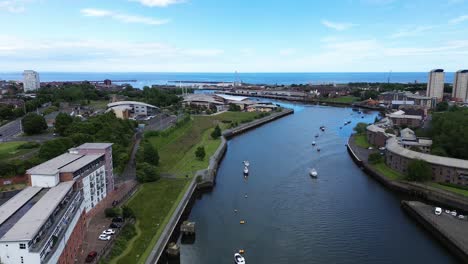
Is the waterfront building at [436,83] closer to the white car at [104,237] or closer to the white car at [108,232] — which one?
the white car at [108,232]

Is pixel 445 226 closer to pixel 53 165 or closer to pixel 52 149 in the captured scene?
pixel 53 165

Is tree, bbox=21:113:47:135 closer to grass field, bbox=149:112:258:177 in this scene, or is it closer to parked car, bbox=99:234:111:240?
grass field, bbox=149:112:258:177

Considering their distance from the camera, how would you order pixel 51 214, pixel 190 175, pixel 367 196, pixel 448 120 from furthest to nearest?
pixel 448 120
pixel 190 175
pixel 367 196
pixel 51 214

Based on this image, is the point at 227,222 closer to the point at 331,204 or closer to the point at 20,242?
the point at 331,204

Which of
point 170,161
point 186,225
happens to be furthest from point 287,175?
point 186,225

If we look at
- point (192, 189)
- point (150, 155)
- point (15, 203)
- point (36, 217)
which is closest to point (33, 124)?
point (150, 155)

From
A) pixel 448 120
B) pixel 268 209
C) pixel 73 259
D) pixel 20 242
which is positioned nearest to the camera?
pixel 20 242
